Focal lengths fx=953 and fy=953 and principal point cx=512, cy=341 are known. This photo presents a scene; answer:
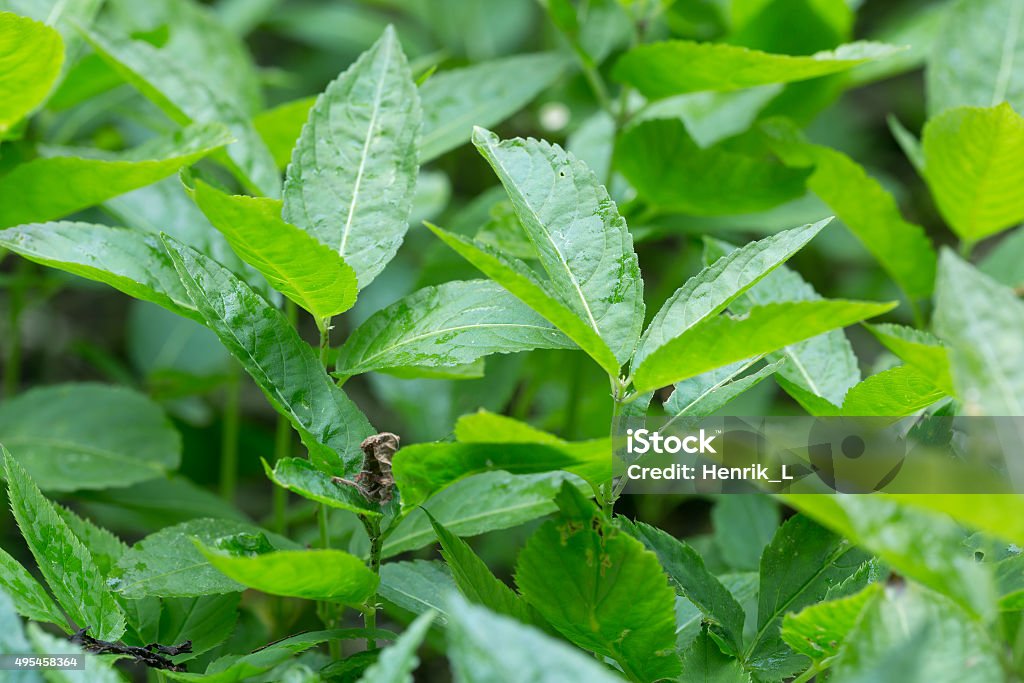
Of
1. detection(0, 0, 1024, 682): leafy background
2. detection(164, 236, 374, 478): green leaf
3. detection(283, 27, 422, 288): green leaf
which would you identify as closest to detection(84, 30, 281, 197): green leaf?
detection(0, 0, 1024, 682): leafy background

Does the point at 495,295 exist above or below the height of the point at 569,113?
below

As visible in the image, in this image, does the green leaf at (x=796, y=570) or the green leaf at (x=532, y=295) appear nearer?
the green leaf at (x=532, y=295)

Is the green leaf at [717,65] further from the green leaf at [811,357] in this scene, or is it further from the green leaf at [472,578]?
the green leaf at [472,578]

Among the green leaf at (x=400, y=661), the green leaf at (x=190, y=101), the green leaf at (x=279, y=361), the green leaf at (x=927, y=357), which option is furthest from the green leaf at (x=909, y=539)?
the green leaf at (x=190, y=101)

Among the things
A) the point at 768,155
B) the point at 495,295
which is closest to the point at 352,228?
the point at 495,295

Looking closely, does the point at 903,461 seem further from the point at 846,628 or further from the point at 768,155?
the point at 768,155

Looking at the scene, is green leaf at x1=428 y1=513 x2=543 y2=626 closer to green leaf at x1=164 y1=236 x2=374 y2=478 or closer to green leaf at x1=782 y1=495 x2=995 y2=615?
green leaf at x1=164 y1=236 x2=374 y2=478
